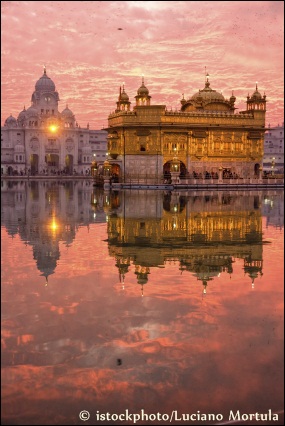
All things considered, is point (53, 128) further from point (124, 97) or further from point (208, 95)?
point (208, 95)

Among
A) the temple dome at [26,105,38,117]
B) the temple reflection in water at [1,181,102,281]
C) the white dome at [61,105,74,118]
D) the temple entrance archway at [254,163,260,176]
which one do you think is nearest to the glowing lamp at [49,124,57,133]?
the temple dome at [26,105,38,117]

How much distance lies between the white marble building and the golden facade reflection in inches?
2898

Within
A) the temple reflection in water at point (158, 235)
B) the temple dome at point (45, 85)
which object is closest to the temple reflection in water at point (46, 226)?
the temple reflection in water at point (158, 235)

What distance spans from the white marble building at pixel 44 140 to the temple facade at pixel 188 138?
40.6 meters

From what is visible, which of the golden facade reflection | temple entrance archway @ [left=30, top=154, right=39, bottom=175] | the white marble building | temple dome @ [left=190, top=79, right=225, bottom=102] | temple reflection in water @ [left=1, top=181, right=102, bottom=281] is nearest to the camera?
the golden facade reflection

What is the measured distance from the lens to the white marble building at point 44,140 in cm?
9438

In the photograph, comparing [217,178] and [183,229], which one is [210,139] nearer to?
[217,178]

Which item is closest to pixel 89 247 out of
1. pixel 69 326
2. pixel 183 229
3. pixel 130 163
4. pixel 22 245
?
pixel 22 245

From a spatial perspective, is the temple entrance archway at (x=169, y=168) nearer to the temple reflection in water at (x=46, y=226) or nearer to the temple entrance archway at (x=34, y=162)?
the temple reflection in water at (x=46, y=226)

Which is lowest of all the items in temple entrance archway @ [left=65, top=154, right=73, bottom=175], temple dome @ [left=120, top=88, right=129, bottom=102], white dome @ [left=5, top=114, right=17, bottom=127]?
temple entrance archway @ [left=65, top=154, right=73, bottom=175]

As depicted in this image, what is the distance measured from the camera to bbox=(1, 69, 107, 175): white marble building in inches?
3716

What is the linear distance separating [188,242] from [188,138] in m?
40.0

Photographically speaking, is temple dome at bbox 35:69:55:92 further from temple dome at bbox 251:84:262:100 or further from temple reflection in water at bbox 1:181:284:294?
temple reflection in water at bbox 1:181:284:294

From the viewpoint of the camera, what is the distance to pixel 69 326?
6.63m
